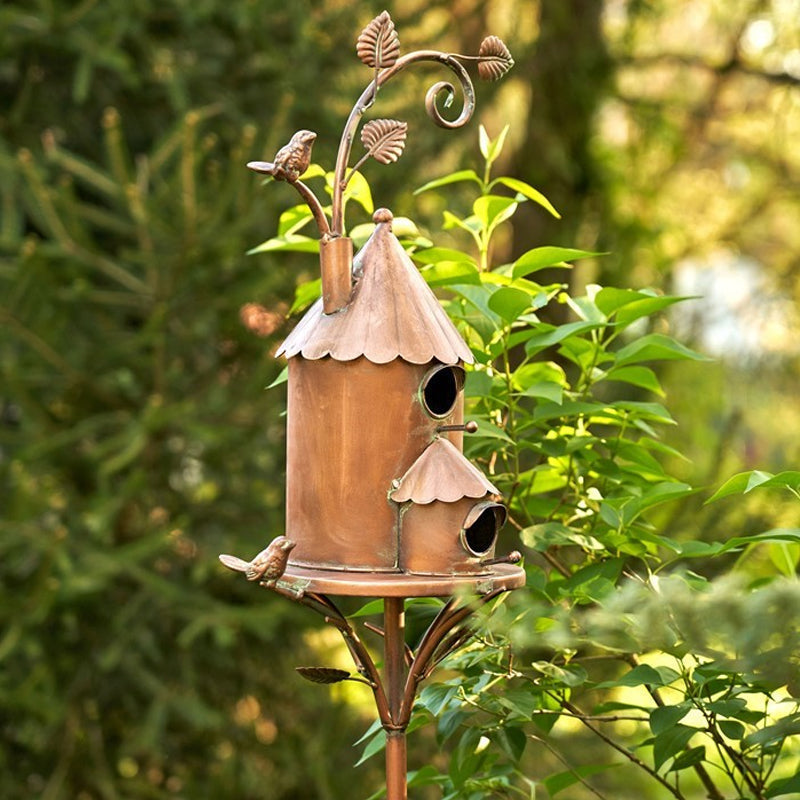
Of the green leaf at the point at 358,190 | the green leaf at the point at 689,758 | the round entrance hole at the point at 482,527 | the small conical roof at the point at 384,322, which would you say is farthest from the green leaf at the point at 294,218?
the green leaf at the point at 689,758

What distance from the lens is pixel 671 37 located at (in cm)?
707

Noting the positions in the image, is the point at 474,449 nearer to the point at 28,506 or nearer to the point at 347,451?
the point at 347,451

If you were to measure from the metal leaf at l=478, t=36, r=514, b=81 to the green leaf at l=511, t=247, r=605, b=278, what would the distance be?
190 mm

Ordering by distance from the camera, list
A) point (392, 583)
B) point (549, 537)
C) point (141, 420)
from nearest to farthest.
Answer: point (392, 583) < point (549, 537) < point (141, 420)

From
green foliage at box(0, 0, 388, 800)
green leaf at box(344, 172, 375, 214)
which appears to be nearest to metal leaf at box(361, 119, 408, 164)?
green leaf at box(344, 172, 375, 214)

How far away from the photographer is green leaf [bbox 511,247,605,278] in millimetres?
1060

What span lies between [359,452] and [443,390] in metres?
0.12

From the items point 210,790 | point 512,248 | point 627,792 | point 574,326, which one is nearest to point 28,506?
point 210,790

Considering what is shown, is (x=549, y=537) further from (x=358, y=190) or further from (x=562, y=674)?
(x=358, y=190)

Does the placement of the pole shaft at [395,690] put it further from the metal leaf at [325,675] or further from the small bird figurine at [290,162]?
the small bird figurine at [290,162]

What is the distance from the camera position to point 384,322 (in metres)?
1.01

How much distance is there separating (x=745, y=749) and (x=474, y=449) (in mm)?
397

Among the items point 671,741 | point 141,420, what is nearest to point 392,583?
point 671,741

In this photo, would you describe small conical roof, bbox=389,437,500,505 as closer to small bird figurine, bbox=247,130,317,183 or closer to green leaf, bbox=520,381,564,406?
green leaf, bbox=520,381,564,406
